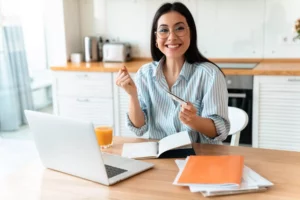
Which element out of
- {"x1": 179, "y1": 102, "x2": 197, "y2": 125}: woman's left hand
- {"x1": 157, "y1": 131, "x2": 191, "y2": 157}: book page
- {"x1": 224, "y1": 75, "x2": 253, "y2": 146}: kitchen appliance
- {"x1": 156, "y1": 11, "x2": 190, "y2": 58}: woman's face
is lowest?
{"x1": 224, "y1": 75, "x2": 253, "y2": 146}: kitchen appliance

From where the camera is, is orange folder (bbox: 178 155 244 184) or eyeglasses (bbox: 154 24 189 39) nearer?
orange folder (bbox: 178 155 244 184)

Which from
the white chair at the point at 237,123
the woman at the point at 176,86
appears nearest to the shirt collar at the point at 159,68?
the woman at the point at 176,86

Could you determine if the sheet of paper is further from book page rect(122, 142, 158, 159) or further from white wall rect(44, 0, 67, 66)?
white wall rect(44, 0, 67, 66)

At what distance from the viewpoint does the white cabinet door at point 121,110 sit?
129 inches

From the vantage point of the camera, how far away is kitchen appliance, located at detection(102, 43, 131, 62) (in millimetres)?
3604

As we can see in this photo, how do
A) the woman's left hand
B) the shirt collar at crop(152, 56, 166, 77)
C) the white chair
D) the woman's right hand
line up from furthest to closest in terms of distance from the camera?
the white chair
the shirt collar at crop(152, 56, 166, 77)
the woman's right hand
the woman's left hand

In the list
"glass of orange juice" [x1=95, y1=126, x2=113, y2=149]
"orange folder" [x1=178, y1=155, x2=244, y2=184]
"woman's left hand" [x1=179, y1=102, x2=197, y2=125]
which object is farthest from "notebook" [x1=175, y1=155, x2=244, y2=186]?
"glass of orange juice" [x1=95, y1=126, x2=113, y2=149]

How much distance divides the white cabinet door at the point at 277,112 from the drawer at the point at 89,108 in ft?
3.94

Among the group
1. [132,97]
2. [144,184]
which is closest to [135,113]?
[132,97]

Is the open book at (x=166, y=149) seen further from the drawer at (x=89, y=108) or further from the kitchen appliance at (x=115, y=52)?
the kitchen appliance at (x=115, y=52)

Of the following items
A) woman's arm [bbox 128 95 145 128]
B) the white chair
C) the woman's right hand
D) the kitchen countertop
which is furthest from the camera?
Answer: the kitchen countertop

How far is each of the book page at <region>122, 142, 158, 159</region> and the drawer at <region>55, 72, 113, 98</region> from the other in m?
1.74

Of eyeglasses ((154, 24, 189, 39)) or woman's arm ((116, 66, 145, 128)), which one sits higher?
eyeglasses ((154, 24, 189, 39))

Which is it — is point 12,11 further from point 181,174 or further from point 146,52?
point 181,174
